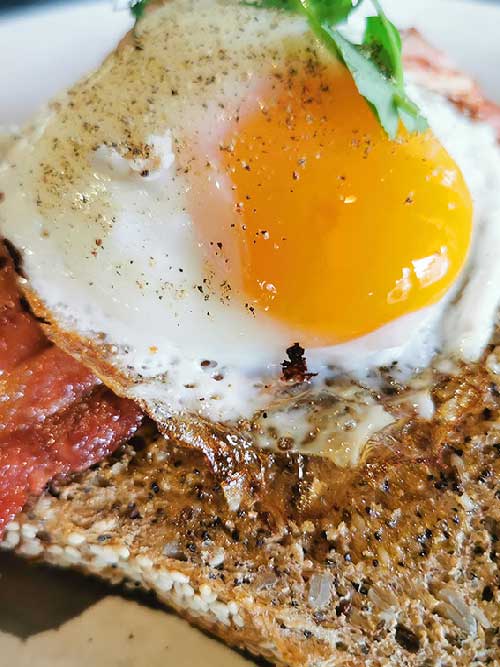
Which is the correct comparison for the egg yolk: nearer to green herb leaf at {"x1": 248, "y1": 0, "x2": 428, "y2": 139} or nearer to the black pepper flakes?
green herb leaf at {"x1": 248, "y1": 0, "x2": 428, "y2": 139}

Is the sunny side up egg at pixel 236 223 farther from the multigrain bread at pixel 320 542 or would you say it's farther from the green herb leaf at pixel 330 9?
the multigrain bread at pixel 320 542

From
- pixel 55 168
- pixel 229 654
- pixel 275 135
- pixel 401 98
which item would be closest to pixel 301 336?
pixel 275 135

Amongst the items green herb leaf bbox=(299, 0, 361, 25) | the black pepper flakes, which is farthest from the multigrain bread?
green herb leaf bbox=(299, 0, 361, 25)

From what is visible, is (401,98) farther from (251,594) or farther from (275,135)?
(251,594)

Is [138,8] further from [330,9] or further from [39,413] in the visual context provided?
[39,413]

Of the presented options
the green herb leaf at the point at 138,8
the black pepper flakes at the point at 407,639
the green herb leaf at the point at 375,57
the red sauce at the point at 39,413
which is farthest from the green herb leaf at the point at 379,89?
the black pepper flakes at the point at 407,639

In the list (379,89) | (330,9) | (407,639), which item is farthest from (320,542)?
(330,9)
